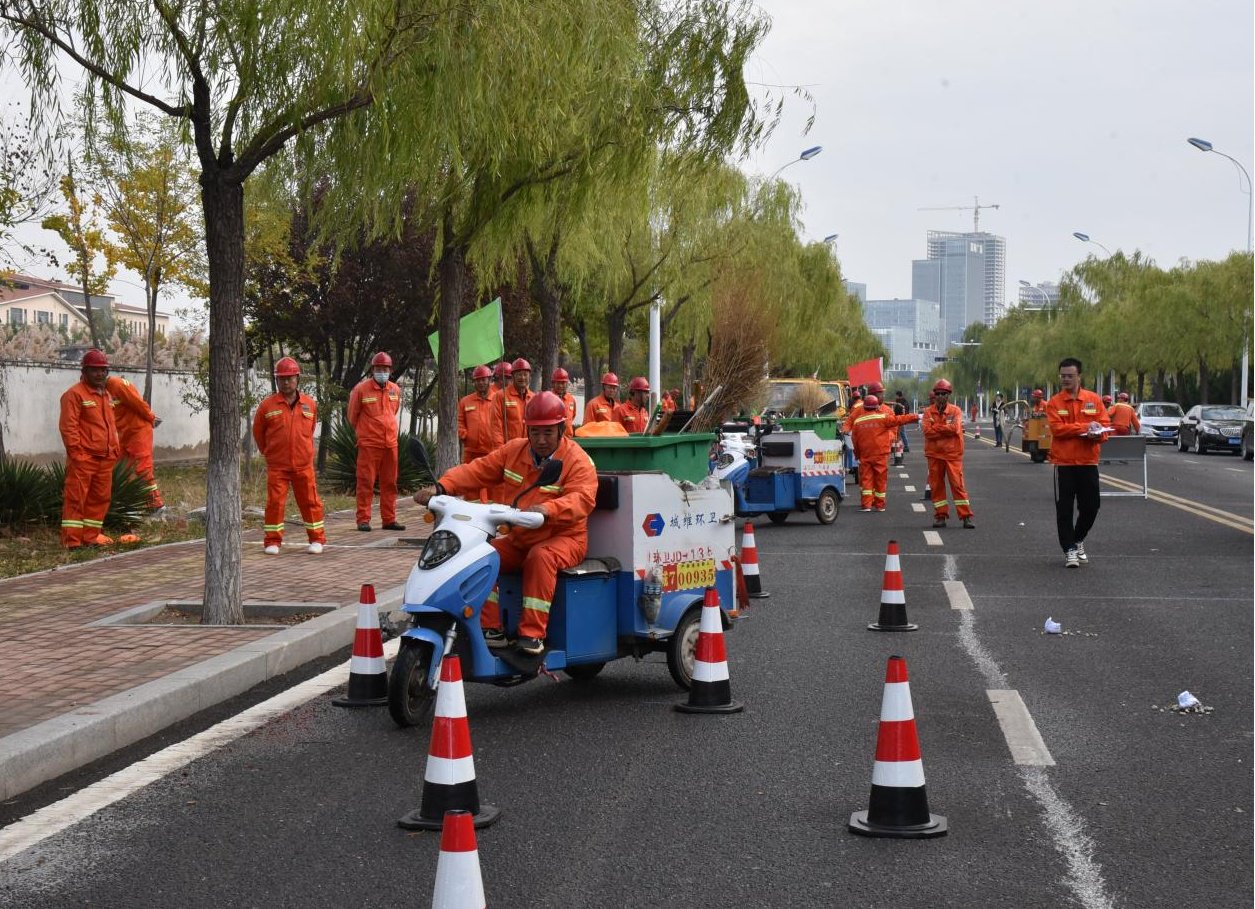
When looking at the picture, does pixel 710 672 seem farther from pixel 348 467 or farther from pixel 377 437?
pixel 348 467

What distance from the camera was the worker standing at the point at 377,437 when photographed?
16.3 meters

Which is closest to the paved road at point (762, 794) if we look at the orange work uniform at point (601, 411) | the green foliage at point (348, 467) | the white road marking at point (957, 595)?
the white road marking at point (957, 595)

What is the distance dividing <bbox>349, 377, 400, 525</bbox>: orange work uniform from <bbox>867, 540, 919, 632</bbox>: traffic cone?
7.30m

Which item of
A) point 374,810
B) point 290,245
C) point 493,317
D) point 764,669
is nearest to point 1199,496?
point 493,317

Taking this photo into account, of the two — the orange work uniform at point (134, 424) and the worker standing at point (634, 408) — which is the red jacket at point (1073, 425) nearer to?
the worker standing at point (634, 408)

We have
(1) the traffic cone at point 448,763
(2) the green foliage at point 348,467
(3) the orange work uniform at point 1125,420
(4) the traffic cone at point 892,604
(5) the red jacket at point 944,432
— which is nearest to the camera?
(1) the traffic cone at point 448,763

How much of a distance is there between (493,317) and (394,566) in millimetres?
4140

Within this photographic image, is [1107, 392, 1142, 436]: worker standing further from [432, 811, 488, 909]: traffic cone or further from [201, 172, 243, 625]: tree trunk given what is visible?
[432, 811, 488, 909]: traffic cone

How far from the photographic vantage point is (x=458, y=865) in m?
3.97

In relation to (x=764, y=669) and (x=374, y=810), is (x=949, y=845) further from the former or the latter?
(x=764, y=669)

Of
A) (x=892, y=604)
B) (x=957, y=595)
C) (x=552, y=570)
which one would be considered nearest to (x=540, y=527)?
(x=552, y=570)

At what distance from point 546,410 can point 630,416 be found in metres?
9.82

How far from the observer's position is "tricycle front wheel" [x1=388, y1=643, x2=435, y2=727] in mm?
6926

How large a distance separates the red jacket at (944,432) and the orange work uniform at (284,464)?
7.70 metres
